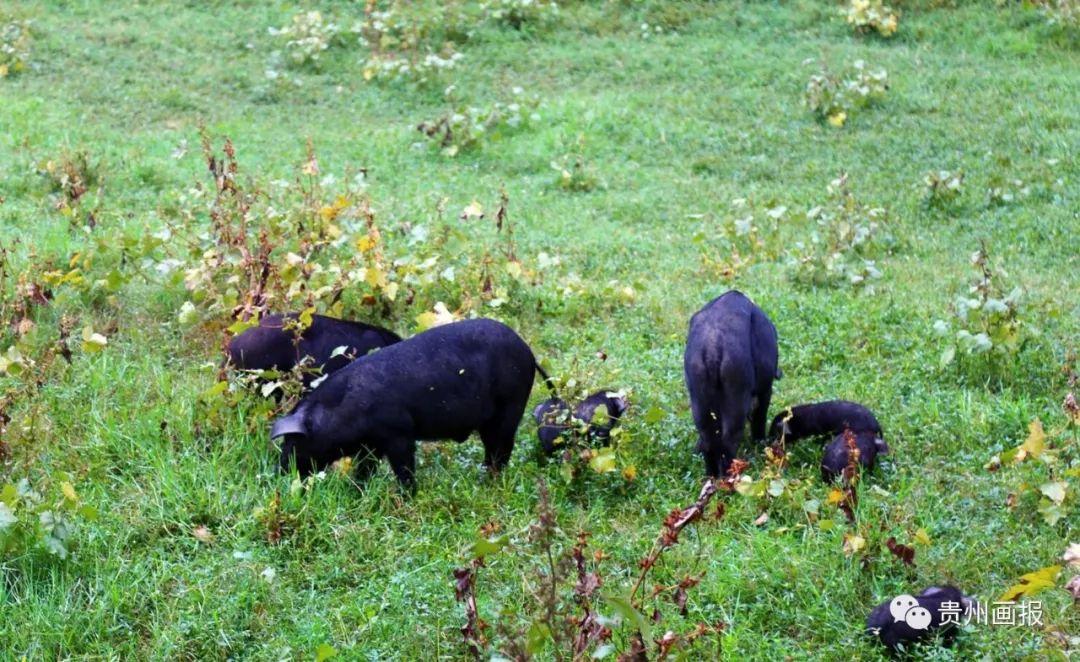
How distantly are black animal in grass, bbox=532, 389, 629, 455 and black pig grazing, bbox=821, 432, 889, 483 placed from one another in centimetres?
109

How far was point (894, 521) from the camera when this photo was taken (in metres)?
5.45

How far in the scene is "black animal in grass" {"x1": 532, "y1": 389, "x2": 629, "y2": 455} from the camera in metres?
6.12

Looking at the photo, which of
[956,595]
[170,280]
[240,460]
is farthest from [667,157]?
→ [956,595]

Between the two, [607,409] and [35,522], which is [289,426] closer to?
[35,522]

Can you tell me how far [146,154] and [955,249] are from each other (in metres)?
7.53

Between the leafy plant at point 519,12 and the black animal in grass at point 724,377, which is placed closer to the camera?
the black animal in grass at point 724,377

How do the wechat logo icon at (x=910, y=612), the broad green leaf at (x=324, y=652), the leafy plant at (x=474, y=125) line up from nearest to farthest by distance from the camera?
the broad green leaf at (x=324, y=652)
the wechat logo icon at (x=910, y=612)
the leafy plant at (x=474, y=125)

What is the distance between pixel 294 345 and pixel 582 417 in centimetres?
164

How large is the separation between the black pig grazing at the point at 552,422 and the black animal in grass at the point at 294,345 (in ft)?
3.39

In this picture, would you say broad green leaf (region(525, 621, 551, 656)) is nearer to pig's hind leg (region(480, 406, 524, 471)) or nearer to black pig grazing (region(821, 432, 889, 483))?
pig's hind leg (region(480, 406, 524, 471))

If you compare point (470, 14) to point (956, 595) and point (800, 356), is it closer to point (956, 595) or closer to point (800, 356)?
point (800, 356)

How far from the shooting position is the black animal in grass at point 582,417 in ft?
20.1

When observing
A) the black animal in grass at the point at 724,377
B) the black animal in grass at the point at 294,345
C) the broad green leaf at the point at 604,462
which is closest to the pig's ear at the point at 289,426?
the black animal in grass at the point at 294,345

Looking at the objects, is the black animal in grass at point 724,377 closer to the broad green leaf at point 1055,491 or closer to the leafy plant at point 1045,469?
the leafy plant at point 1045,469
